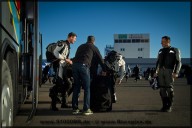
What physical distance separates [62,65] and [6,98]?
11.9ft

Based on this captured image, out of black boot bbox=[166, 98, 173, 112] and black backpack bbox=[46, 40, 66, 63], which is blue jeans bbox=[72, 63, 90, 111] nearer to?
black backpack bbox=[46, 40, 66, 63]

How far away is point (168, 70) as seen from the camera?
753 centimetres

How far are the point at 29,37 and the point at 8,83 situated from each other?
9.01 feet

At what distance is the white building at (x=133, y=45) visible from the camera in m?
112

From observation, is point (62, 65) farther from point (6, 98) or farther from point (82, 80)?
point (6, 98)

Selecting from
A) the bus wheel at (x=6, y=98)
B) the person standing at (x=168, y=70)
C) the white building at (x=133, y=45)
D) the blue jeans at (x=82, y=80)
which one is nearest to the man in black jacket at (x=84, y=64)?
the blue jeans at (x=82, y=80)

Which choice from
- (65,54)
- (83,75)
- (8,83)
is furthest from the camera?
(65,54)

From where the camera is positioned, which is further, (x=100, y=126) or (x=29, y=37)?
(x=29, y=37)

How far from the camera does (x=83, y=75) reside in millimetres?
6895

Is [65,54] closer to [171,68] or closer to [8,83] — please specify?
[171,68]

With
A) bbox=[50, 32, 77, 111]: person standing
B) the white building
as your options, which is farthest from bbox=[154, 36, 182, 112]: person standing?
the white building

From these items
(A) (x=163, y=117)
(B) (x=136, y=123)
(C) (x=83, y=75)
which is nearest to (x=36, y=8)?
(C) (x=83, y=75)

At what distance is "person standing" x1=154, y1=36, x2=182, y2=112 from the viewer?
7438 mm

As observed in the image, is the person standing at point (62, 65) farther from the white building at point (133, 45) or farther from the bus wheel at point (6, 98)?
the white building at point (133, 45)
